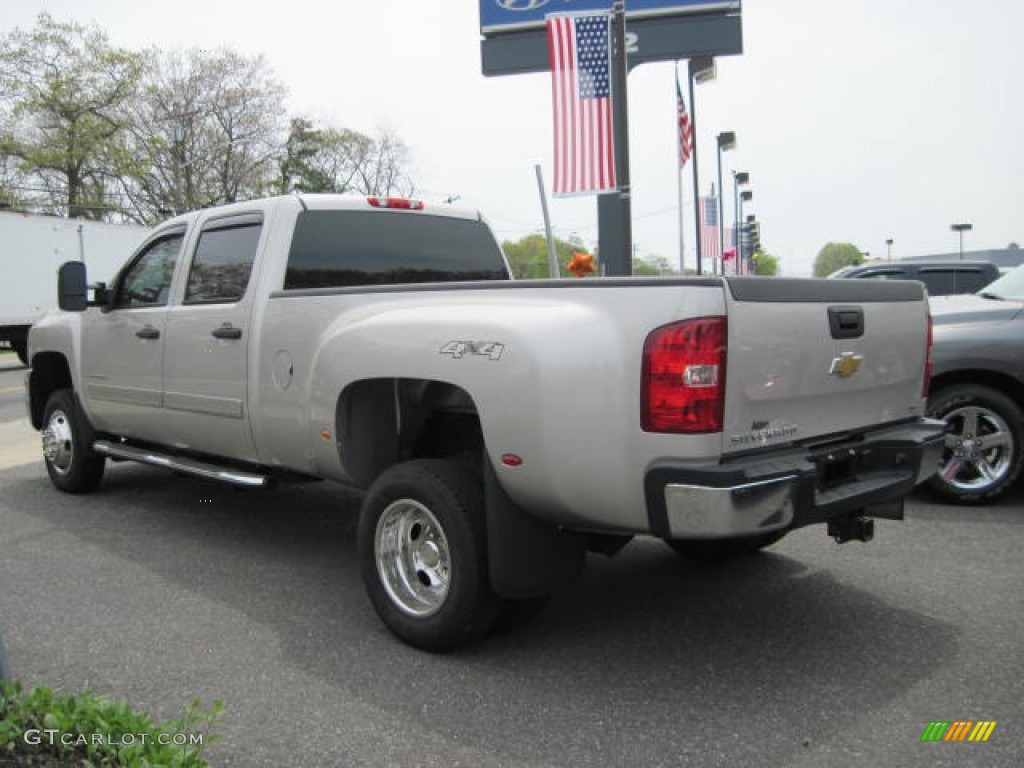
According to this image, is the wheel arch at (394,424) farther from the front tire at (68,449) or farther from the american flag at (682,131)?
the american flag at (682,131)

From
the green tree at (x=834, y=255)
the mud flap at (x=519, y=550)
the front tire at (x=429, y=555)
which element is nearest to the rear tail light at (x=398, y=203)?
the front tire at (x=429, y=555)

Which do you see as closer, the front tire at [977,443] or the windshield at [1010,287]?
the front tire at [977,443]

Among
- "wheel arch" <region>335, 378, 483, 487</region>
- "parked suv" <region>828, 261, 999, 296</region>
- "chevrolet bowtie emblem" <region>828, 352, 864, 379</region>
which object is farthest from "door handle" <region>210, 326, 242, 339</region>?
"parked suv" <region>828, 261, 999, 296</region>

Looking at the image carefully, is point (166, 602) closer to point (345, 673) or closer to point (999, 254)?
point (345, 673)

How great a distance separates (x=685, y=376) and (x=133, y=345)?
4.07 metres

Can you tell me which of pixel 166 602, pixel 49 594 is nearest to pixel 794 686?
pixel 166 602

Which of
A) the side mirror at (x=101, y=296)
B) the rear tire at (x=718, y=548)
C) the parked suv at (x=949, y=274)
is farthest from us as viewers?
the parked suv at (x=949, y=274)

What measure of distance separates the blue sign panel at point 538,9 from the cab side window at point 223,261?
57.7 ft

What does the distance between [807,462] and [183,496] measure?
194 inches

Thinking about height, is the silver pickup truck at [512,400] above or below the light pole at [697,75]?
below

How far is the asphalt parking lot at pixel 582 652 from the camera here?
2768mm

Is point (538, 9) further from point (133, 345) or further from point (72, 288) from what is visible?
point (133, 345)

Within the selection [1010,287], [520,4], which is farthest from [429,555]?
[520,4]

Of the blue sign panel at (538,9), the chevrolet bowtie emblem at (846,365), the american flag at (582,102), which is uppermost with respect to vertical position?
the blue sign panel at (538,9)
